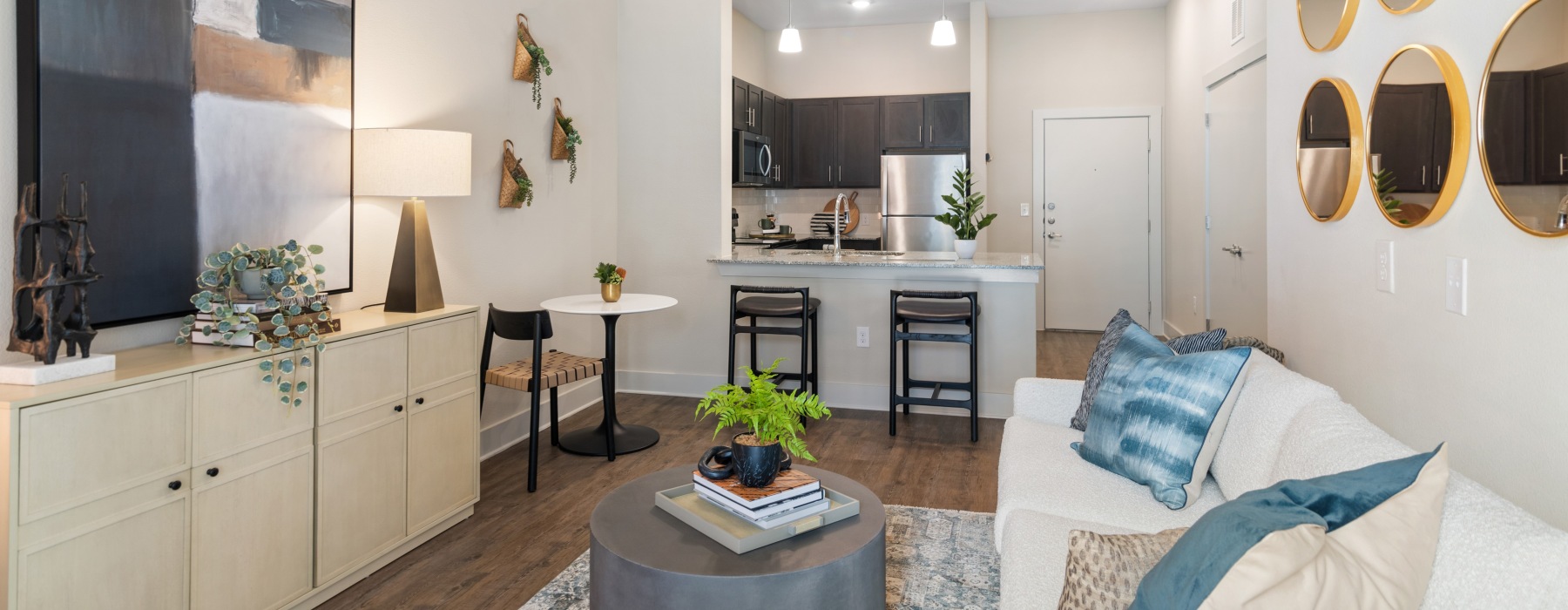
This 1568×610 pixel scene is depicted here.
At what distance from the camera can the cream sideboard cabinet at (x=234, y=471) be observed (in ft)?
5.85

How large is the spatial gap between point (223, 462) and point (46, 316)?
1.60 ft

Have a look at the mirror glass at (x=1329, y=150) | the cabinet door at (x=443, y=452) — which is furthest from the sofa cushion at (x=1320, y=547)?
the cabinet door at (x=443, y=452)

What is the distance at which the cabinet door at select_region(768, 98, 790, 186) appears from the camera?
297 inches

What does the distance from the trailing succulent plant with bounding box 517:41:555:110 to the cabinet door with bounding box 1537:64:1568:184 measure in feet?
12.0

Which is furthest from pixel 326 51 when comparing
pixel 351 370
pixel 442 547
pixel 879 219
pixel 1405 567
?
pixel 879 219

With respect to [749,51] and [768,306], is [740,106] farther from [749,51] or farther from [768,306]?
[768,306]

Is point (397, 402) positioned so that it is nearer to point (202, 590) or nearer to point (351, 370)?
point (351, 370)

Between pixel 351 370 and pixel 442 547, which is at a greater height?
pixel 351 370

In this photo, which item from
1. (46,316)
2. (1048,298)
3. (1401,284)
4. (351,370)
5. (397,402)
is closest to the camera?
(46,316)

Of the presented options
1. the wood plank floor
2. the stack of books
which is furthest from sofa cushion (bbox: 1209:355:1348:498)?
the wood plank floor

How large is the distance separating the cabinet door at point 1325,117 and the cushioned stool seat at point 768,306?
8.17 ft

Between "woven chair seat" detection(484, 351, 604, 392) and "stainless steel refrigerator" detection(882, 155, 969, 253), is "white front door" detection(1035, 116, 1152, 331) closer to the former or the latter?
"stainless steel refrigerator" detection(882, 155, 969, 253)

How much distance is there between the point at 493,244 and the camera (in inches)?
158

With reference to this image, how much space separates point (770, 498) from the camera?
1937 millimetres
